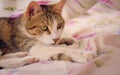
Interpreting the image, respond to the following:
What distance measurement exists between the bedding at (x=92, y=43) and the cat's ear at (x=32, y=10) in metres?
0.12

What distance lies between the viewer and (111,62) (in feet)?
2.45

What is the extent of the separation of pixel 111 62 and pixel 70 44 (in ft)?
0.79

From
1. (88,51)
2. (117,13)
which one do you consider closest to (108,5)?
(117,13)

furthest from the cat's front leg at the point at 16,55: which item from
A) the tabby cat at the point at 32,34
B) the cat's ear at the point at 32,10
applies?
the cat's ear at the point at 32,10

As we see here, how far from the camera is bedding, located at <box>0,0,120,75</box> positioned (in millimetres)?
715

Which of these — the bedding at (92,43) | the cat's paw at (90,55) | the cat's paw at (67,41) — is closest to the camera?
the bedding at (92,43)

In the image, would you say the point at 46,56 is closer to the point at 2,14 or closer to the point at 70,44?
the point at 70,44

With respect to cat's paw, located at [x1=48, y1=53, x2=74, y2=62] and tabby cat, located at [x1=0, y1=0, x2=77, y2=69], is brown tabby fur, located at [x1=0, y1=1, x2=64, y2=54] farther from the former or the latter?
cat's paw, located at [x1=48, y1=53, x2=74, y2=62]

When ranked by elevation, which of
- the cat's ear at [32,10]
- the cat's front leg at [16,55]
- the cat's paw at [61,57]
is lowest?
the cat's paw at [61,57]

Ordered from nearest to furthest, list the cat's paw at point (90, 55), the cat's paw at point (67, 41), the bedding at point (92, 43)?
the bedding at point (92, 43) → the cat's paw at point (90, 55) → the cat's paw at point (67, 41)

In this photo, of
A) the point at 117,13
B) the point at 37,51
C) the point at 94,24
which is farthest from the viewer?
the point at 117,13

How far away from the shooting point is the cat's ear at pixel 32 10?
2.96 ft

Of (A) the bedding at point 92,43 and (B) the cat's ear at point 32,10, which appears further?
(B) the cat's ear at point 32,10

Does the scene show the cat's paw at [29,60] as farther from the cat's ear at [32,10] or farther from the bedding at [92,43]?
the cat's ear at [32,10]
